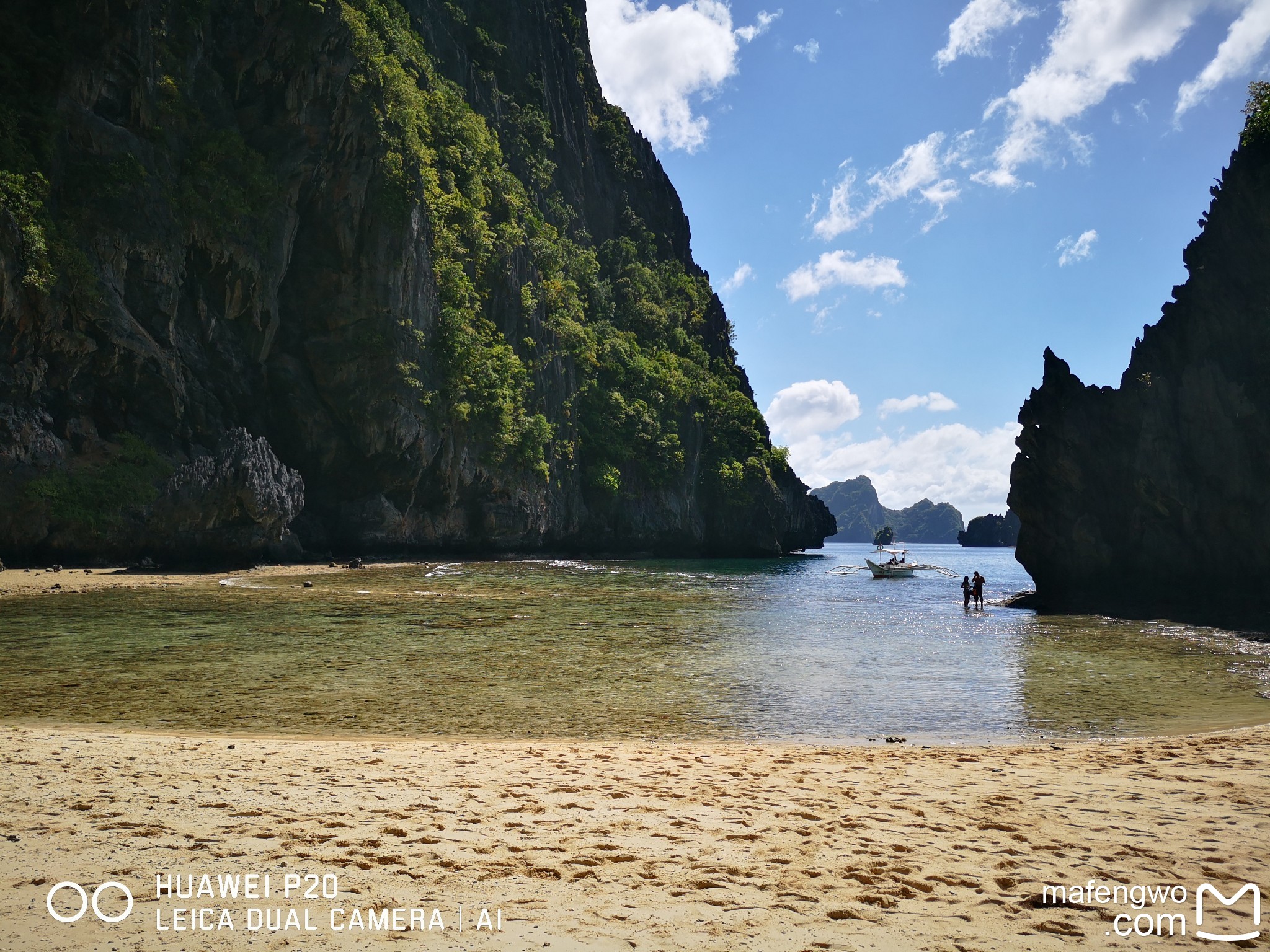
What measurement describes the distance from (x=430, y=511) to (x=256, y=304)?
19054 millimetres

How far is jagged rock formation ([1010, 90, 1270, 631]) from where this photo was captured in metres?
28.6

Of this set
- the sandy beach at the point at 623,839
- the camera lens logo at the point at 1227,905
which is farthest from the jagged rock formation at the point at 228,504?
the camera lens logo at the point at 1227,905

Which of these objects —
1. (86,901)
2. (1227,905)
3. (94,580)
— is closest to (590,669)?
(86,901)

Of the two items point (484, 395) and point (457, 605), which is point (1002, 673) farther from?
point (484, 395)

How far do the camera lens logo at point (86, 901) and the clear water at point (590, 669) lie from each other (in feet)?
18.4

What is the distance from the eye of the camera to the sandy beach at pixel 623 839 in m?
4.14

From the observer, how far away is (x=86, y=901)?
4141 millimetres

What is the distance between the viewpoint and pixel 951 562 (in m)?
111

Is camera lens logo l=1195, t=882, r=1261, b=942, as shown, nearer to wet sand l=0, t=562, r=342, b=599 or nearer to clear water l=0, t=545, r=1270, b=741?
clear water l=0, t=545, r=1270, b=741

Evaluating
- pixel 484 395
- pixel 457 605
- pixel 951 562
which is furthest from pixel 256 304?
pixel 951 562

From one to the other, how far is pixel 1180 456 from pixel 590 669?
28695mm

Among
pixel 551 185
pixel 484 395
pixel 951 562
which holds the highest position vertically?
pixel 551 185

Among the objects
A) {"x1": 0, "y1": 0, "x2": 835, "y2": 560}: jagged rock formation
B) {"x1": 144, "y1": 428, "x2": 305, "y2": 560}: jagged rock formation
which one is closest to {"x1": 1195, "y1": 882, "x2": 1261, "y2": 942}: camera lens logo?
{"x1": 0, "y1": 0, "x2": 835, "y2": 560}: jagged rock formation

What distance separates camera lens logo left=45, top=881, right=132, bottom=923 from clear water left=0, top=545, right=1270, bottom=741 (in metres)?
5.60
